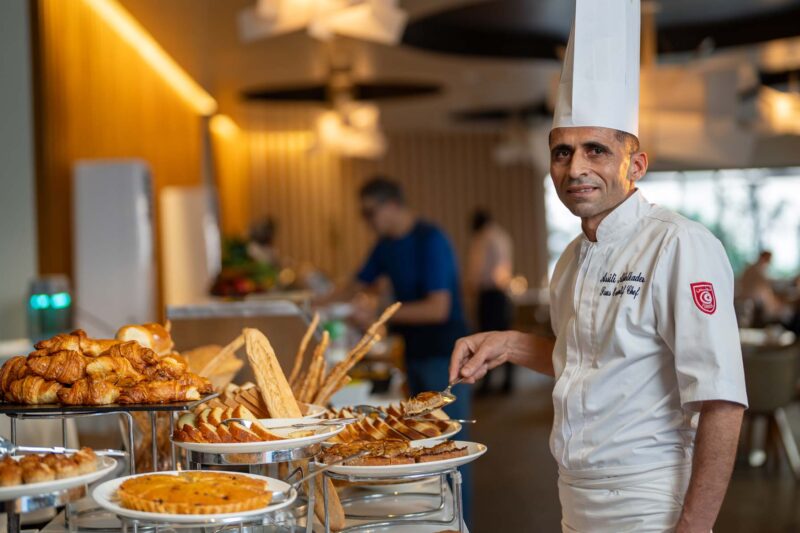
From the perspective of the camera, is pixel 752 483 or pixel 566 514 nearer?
pixel 566 514

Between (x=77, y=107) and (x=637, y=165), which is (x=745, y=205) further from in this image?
(x=637, y=165)

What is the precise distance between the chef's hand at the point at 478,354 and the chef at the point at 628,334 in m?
0.16

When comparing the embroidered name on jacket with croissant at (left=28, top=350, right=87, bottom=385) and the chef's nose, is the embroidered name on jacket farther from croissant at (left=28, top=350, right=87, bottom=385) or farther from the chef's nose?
croissant at (left=28, top=350, right=87, bottom=385)

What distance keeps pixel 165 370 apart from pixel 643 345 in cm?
79

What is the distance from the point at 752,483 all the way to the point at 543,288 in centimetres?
818

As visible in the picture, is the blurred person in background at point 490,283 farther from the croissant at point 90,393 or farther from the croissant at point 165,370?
the croissant at point 90,393

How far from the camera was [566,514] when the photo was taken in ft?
5.89

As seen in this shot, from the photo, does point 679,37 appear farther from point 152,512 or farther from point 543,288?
point 152,512

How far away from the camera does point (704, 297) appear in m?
1.54

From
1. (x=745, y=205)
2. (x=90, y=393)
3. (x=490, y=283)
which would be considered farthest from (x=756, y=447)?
(x=745, y=205)

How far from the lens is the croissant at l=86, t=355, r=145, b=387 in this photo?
5.13ft

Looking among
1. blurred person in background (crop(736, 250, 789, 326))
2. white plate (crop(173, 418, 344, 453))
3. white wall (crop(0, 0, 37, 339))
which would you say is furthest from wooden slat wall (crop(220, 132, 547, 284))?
white plate (crop(173, 418, 344, 453))

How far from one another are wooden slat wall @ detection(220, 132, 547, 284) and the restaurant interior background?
0.03 meters

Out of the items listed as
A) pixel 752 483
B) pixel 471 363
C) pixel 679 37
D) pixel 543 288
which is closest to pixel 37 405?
pixel 471 363
